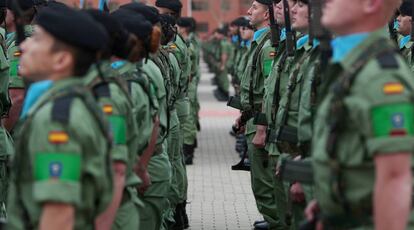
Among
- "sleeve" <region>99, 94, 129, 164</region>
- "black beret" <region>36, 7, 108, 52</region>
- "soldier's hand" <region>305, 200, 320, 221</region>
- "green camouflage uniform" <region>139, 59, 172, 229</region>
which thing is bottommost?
"green camouflage uniform" <region>139, 59, 172, 229</region>

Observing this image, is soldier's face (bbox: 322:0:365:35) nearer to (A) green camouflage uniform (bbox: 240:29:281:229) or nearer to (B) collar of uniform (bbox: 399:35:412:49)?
(A) green camouflage uniform (bbox: 240:29:281:229)

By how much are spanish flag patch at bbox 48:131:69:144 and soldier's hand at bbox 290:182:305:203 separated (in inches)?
95.0

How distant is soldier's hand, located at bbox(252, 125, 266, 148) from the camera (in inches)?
393

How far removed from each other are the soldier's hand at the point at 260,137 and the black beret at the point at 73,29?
5010 millimetres

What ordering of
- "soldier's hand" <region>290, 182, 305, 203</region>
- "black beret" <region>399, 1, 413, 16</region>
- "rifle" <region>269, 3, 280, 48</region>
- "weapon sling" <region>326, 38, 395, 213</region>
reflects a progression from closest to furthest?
"weapon sling" <region>326, 38, 395, 213</region> < "soldier's hand" <region>290, 182, 305, 203</region> < "rifle" <region>269, 3, 280, 48</region> < "black beret" <region>399, 1, 413, 16</region>

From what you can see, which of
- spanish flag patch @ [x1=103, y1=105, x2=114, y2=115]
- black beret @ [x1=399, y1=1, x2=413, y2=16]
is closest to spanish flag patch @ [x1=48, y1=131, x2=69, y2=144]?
spanish flag patch @ [x1=103, y1=105, x2=114, y2=115]

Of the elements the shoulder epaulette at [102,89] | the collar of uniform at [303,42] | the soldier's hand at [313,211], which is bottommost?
the soldier's hand at [313,211]

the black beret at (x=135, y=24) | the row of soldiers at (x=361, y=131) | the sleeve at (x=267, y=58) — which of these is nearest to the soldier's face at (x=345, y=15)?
the row of soldiers at (x=361, y=131)

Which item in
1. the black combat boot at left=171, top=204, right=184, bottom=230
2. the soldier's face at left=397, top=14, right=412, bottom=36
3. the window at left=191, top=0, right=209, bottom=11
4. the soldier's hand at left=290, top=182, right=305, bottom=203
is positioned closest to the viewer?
the soldier's hand at left=290, top=182, right=305, bottom=203

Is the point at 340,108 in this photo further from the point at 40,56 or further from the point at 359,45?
the point at 40,56

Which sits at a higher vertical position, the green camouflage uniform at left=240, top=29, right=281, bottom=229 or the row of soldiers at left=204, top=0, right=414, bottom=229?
the row of soldiers at left=204, top=0, right=414, bottom=229

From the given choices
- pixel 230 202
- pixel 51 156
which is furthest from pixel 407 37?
pixel 51 156

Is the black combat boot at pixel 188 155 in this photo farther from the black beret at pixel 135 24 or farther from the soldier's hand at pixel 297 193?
the soldier's hand at pixel 297 193

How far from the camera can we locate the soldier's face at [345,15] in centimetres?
500
